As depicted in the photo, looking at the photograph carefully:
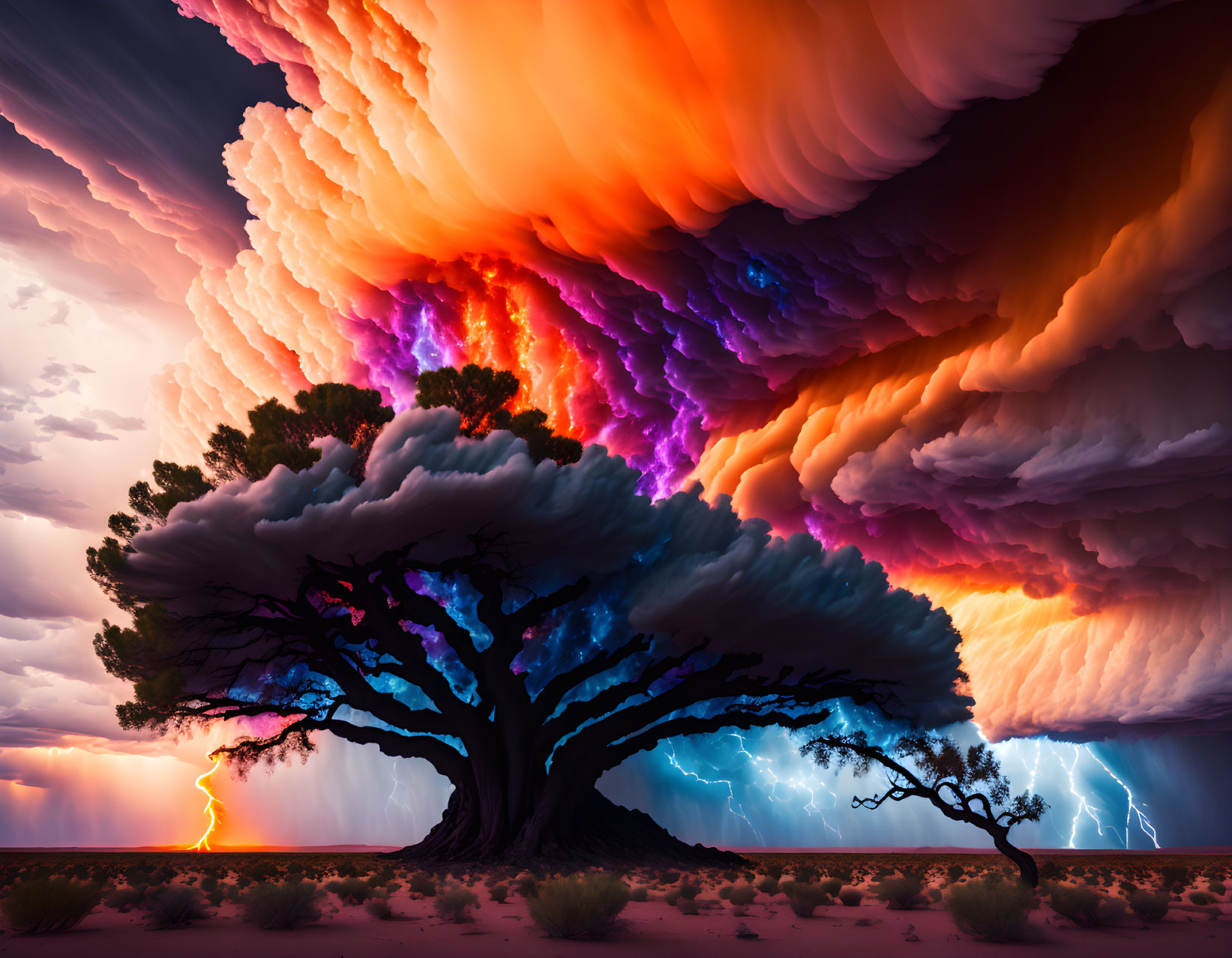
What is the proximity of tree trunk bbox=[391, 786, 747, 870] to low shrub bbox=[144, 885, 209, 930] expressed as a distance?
36.5 ft

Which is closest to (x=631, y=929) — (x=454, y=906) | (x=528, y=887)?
(x=454, y=906)

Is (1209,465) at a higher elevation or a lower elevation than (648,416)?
lower

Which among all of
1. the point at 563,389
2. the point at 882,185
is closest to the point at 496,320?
the point at 563,389

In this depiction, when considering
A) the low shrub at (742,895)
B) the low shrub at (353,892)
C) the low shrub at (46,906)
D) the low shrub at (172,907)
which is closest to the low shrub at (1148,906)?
the low shrub at (742,895)

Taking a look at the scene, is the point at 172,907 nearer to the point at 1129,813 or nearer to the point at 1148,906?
the point at 1148,906

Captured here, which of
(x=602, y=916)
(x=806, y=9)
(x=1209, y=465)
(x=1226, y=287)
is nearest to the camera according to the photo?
(x=602, y=916)

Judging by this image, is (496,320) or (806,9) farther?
(496,320)

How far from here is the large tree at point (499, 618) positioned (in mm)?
16766

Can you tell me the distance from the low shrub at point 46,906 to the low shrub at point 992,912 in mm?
9880

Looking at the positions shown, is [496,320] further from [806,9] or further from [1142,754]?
[1142,754]

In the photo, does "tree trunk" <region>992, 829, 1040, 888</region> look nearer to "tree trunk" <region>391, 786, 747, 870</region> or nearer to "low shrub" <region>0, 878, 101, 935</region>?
"tree trunk" <region>391, 786, 747, 870</region>

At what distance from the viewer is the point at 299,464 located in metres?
18.2

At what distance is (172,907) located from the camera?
29.6 feet

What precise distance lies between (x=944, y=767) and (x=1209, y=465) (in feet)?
31.3
